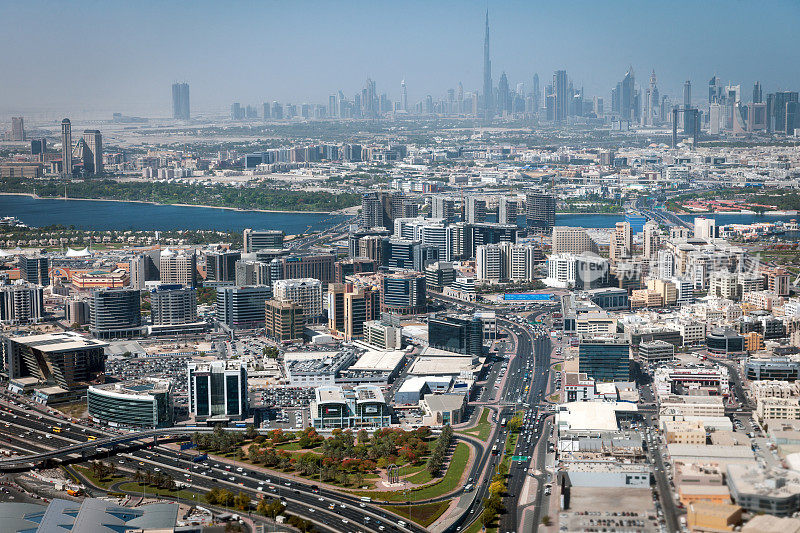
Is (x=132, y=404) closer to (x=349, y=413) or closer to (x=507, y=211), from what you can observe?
(x=349, y=413)

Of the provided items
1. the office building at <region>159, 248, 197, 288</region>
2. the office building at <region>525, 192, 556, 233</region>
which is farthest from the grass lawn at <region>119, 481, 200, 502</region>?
the office building at <region>525, 192, 556, 233</region>

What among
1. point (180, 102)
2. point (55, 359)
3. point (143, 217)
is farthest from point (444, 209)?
point (180, 102)

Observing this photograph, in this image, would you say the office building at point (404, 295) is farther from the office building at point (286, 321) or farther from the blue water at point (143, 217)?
the blue water at point (143, 217)

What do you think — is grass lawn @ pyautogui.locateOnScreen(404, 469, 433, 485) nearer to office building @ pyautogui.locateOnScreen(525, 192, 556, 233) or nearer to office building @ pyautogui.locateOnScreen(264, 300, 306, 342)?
office building @ pyautogui.locateOnScreen(264, 300, 306, 342)

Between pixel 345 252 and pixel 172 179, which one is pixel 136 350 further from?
pixel 172 179

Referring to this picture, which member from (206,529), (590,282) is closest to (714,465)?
(206,529)

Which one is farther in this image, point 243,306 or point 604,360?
point 243,306

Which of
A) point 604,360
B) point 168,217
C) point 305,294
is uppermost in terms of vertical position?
point 168,217

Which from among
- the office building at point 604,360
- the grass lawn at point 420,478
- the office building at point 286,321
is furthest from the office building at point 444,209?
the grass lawn at point 420,478
